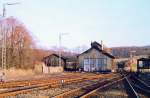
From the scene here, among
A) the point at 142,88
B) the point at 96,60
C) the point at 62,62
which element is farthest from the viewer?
the point at 62,62

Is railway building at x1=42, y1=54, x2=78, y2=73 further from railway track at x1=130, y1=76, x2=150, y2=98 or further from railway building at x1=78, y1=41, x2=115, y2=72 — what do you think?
railway track at x1=130, y1=76, x2=150, y2=98

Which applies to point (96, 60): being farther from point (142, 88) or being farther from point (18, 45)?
point (142, 88)

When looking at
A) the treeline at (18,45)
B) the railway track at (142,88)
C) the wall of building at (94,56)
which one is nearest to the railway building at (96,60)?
the wall of building at (94,56)

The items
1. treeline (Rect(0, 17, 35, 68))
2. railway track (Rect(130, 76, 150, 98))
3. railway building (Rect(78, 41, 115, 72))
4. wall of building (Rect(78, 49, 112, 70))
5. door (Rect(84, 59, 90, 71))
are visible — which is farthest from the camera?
door (Rect(84, 59, 90, 71))

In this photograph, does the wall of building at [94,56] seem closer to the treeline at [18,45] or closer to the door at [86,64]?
the door at [86,64]

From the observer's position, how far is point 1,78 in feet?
96.8

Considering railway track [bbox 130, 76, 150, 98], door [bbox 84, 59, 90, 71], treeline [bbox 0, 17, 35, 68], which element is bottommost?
railway track [bbox 130, 76, 150, 98]

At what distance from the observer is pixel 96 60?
83438 mm

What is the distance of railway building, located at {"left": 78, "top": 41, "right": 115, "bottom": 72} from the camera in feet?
268

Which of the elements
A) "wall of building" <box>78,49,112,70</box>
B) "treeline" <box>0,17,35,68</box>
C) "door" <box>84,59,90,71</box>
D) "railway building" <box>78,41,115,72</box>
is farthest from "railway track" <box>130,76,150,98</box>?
"door" <box>84,59,90,71</box>

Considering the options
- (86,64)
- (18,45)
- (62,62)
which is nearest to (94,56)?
(86,64)

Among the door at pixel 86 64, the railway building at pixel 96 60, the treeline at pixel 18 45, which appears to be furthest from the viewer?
the door at pixel 86 64

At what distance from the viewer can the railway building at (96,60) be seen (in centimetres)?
8156

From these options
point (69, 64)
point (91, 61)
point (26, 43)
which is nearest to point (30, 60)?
point (26, 43)
